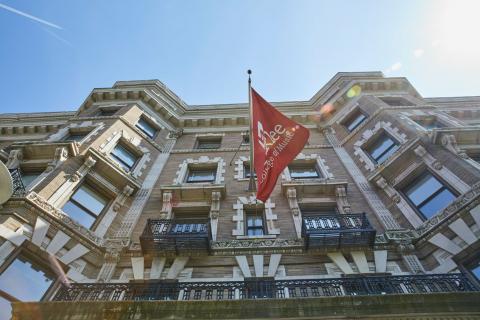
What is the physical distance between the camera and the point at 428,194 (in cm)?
1344

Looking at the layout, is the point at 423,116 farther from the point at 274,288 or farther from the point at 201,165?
the point at 274,288

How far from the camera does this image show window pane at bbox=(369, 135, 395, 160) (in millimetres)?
17359

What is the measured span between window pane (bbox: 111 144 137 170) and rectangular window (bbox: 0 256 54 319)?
23.8ft

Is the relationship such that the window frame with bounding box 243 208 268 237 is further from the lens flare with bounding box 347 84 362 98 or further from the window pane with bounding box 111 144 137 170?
the lens flare with bounding box 347 84 362 98

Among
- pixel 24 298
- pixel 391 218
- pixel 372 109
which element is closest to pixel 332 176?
pixel 391 218

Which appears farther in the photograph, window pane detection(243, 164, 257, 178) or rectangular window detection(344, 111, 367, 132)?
rectangular window detection(344, 111, 367, 132)

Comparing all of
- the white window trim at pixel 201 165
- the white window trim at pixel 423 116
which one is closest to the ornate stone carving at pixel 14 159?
the white window trim at pixel 201 165

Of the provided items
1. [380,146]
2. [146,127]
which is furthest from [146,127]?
[380,146]

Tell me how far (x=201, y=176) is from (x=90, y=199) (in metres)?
6.01

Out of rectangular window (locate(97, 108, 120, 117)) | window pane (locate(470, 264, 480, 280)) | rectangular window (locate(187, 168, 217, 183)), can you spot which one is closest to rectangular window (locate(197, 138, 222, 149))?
rectangular window (locate(187, 168, 217, 183))

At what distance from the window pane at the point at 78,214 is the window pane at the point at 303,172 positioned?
988 centimetres

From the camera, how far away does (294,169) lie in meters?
18.7

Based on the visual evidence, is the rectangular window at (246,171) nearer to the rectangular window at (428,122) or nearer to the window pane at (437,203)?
the window pane at (437,203)

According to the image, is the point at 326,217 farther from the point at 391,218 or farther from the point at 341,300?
the point at 341,300
